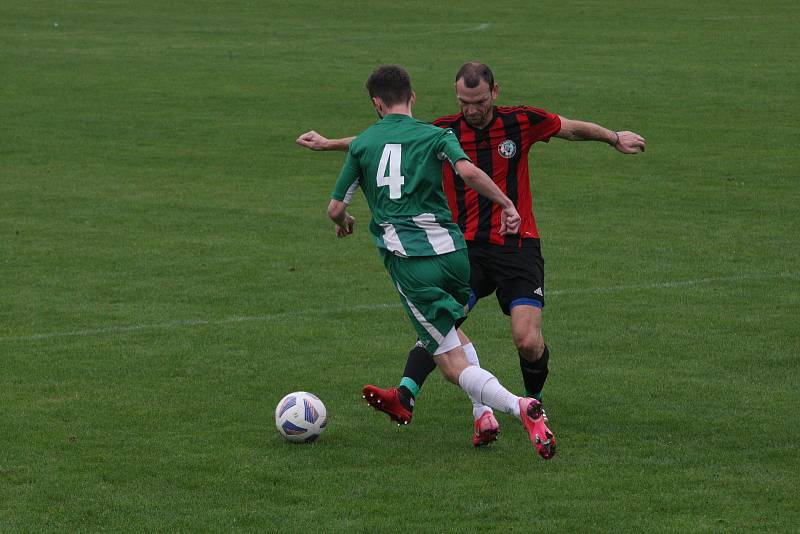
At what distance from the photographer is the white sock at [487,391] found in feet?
23.7

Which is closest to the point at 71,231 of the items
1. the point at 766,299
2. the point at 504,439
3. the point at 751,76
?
the point at 766,299

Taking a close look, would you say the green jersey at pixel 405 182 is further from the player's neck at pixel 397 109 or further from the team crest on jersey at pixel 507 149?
the team crest on jersey at pixel 507 149

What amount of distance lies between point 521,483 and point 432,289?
1.12 m

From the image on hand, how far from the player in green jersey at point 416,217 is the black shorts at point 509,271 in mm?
736

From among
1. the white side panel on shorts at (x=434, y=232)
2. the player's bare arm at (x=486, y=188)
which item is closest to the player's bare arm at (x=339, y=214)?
the white side panel on shorts at (x=434, y=232)

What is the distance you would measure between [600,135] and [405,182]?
57.8 inches

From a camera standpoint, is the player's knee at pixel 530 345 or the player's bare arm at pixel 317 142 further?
Result: the player's knee at pixel 530 345

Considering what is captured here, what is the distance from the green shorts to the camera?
7.44m

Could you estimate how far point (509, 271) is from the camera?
8273 millimetres

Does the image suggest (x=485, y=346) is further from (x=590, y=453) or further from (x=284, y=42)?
(x=284, y=42)

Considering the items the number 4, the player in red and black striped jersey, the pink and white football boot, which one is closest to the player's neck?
the number 4

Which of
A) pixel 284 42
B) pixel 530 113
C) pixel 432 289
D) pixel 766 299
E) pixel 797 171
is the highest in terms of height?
pixel 530 113

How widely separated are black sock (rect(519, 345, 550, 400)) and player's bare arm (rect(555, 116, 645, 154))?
127cm

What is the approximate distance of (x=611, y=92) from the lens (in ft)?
90.2
